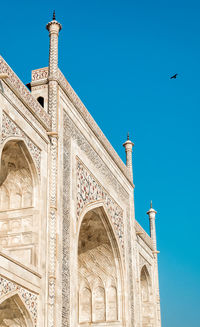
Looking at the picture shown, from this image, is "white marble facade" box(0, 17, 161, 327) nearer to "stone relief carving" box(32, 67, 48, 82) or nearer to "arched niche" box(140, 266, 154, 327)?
"stone relief carving" box(32, 67, 48, 82)

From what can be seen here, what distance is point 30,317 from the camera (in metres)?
7.70

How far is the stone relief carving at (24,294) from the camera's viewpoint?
720 centimetres

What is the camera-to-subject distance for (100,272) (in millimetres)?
12836

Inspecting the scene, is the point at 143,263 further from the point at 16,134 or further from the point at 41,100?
the point at 16,134

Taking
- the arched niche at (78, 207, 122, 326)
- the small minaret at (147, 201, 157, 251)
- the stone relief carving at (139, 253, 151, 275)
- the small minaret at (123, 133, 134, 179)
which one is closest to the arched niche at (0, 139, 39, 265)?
the arched niche at (78, 207, 122, 326)

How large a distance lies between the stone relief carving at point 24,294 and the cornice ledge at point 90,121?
410 cm

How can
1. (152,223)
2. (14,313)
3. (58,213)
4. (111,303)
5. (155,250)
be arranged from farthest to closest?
(152,223)
(155,250)
(111,303)
(58,213)
(14,313)

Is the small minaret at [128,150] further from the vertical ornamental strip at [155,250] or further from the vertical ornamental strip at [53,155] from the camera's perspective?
the vertical ornamental strip at [53,155]

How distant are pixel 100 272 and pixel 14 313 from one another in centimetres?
535

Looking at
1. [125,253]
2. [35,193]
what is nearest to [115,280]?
[125,253]

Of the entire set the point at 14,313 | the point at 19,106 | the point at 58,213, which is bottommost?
the point at 14,313

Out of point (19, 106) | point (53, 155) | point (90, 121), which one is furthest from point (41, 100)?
point (90, 121)

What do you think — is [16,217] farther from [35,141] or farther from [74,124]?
[74,124]

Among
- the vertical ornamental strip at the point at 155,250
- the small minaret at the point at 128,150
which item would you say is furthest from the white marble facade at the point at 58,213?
the vertical ornamental strip at the point at 155,250
